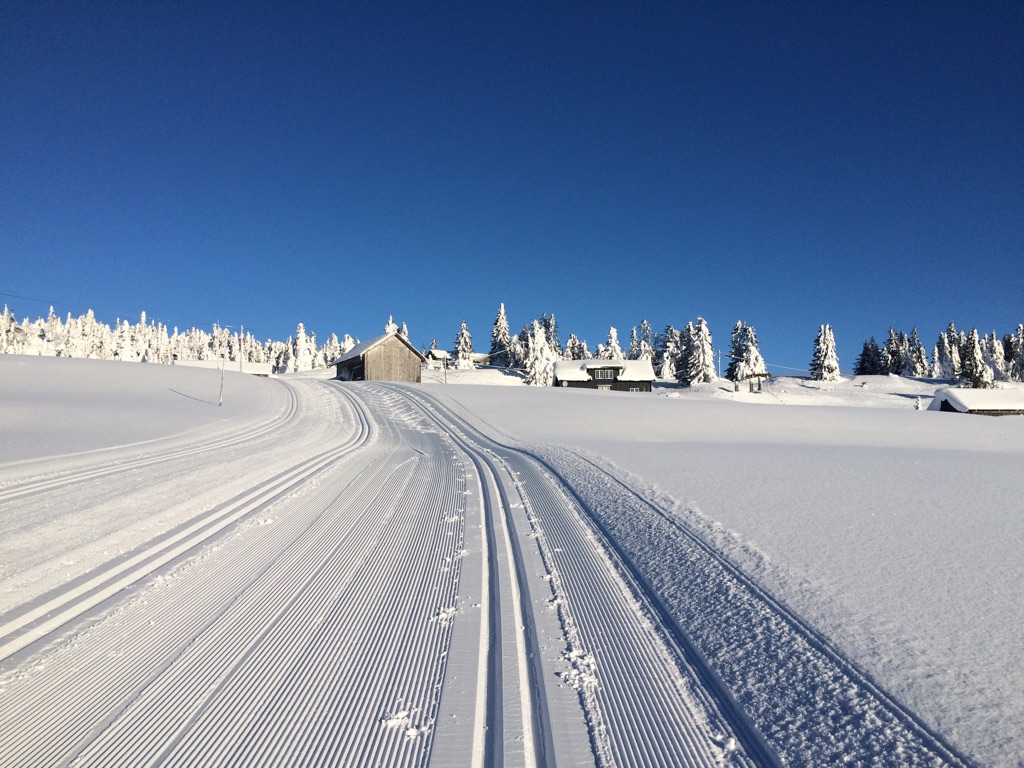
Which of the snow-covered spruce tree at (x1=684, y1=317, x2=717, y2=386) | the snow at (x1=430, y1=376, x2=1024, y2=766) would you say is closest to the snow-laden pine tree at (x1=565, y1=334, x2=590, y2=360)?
the snow-covered spruce tree at (x1=684, y1=317, x2=717, y2=386)

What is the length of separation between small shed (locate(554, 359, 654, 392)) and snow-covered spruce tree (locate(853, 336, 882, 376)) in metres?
53.2

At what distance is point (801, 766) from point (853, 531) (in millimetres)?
4368

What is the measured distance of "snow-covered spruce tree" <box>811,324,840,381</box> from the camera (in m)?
A: 80.9

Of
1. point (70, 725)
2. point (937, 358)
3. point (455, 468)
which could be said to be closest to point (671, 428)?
point (455, 468)

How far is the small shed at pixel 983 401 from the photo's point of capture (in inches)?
1672

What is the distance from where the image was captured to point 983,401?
42.9m

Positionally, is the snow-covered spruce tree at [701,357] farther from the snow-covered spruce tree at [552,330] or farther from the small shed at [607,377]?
the snow-covered spruce tree at [552,330]

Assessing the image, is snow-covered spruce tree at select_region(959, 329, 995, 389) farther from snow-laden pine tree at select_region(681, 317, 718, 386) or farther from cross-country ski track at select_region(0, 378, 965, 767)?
cross-country ski track at select_region(0, 378, 965, 767)

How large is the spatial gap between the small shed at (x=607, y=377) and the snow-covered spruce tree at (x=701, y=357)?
764cm

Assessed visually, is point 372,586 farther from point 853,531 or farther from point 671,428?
point 671,428

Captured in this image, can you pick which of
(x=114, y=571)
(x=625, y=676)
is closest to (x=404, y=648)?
(x=625, y=676)

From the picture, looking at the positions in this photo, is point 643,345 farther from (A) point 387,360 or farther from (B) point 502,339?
(A) point 387,360

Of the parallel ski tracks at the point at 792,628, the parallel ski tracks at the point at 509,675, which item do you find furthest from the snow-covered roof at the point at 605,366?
the parallel ski tracks at the point at 509,675

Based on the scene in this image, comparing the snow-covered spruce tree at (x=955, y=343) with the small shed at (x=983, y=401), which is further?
the snow-covered spruce tree at (x=955, y=343)
